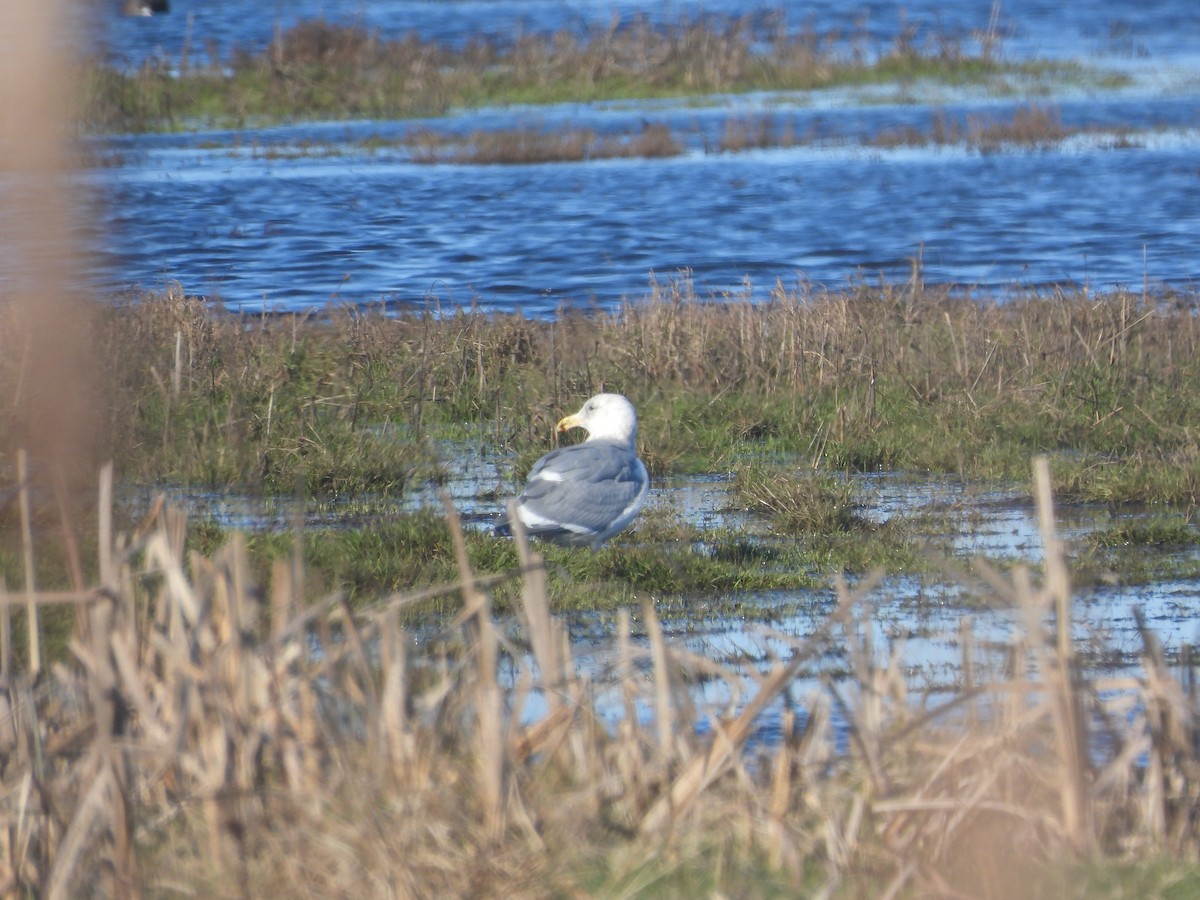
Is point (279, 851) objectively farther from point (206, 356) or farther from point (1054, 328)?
point (1054, 328)

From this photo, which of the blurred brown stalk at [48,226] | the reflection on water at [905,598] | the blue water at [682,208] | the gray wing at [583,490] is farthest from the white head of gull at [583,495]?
the blue water at [682,208]

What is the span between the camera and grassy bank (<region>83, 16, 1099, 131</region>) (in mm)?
26156

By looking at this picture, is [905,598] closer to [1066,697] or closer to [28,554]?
[1066,697]

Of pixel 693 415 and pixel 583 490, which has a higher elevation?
pixel 583 490

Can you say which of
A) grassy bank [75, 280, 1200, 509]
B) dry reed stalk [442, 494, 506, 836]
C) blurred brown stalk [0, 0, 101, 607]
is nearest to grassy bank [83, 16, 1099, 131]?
grassy bank [75, 280, 1200, 509]

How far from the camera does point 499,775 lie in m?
3.74

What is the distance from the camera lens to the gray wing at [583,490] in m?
6.99

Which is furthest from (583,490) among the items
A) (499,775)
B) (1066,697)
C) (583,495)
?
(1066,697)

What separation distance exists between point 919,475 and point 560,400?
2101 millimetres

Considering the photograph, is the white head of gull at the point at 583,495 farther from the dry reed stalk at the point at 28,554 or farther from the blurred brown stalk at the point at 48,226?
the blurred brown stalk at the point at 48,226

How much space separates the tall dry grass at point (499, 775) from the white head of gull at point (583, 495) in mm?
2817

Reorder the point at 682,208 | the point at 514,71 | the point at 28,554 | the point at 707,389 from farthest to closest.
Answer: the point at 514,71 < the point at 682,208 < the point at 707,389 < the point at 28,554

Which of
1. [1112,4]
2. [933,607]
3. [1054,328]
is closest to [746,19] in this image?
[1112,4]

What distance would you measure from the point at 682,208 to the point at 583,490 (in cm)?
1321
